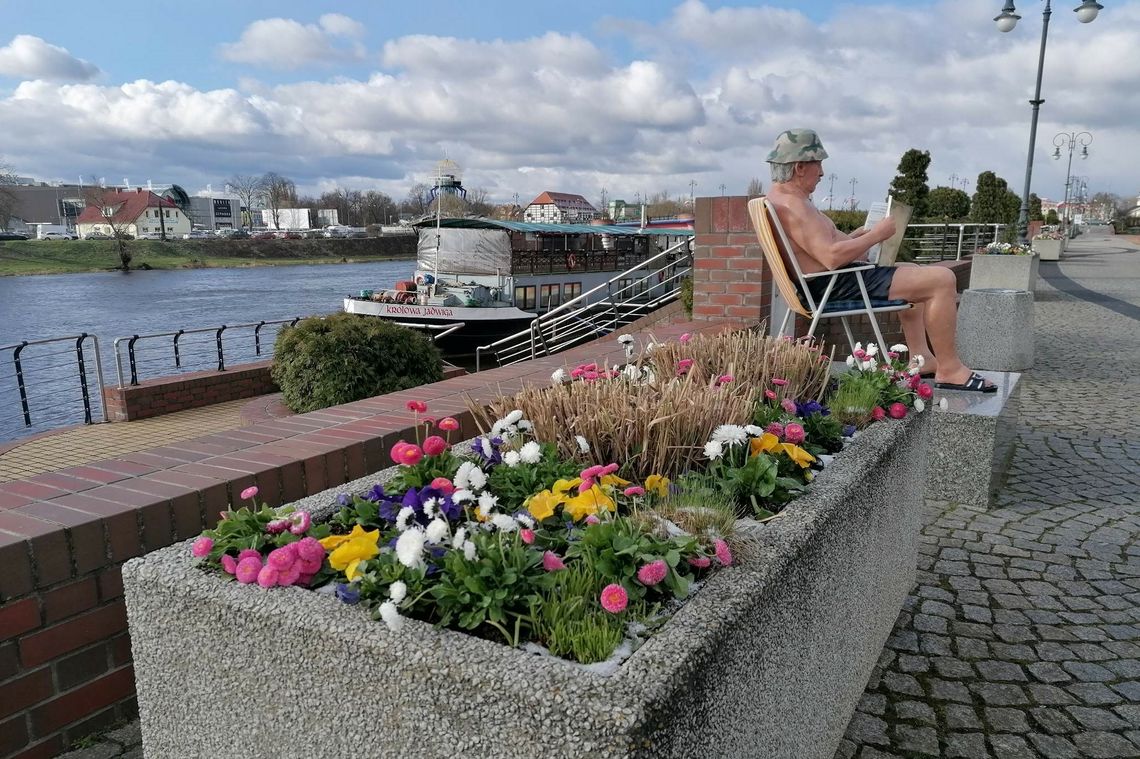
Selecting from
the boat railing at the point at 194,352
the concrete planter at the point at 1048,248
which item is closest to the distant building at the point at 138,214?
the boat railing at the point at 194,352

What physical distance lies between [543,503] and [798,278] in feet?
9.79

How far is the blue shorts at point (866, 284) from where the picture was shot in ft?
14.2

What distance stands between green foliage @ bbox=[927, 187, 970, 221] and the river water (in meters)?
23.1

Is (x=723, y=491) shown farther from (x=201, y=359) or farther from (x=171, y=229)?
(x=171, y=229)

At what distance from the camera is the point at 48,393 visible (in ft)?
45.1

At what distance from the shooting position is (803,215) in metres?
4.19

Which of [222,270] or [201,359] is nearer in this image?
[201,359]

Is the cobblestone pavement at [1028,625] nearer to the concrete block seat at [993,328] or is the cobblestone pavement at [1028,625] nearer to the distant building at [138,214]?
the concrete block seat at [993,328]

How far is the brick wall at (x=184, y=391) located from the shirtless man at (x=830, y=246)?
6.67 m

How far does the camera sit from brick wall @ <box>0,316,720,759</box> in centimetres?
189

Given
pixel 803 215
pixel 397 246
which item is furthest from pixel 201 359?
pixel 397 246

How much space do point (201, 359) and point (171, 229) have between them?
88.1 m

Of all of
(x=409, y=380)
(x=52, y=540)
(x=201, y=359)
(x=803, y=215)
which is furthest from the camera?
(x=201, y=359)

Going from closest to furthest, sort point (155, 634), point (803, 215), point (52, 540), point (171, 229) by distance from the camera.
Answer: point (155, 634) < point (52, 540) < point (803, 215) < point (171, 229)
